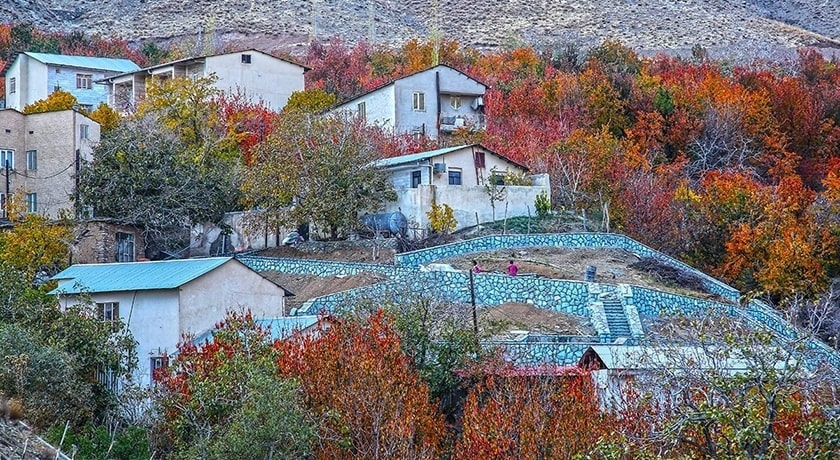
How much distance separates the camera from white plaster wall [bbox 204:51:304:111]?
219ft

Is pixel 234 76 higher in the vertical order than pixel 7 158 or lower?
higher

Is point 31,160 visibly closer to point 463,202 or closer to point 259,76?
point 463,202

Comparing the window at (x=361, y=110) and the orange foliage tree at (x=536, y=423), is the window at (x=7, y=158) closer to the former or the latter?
the window at (x=361, y=110)

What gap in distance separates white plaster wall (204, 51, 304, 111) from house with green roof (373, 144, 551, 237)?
1607 centimetres

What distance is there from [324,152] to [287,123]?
2.90 meters

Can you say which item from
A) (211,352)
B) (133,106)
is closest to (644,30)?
(133,106)

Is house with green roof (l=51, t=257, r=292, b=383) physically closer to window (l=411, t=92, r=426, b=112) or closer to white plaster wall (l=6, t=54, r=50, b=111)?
window (l=411, t=92, r=426, b=112)

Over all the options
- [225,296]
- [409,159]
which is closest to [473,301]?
[225,296]

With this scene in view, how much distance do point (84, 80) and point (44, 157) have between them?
73.9 ft

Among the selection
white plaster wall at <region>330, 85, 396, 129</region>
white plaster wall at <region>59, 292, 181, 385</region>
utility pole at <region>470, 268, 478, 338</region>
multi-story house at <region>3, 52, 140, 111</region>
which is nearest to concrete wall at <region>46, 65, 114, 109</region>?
multi-story house at <region>3, 52, 140, 111</region>

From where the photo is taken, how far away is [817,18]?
400 feet

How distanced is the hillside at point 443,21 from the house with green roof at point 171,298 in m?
65.3

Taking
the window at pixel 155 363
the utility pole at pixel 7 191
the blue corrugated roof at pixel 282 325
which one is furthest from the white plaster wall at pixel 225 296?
the utility pole at pixel 7 191

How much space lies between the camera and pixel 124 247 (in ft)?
159
